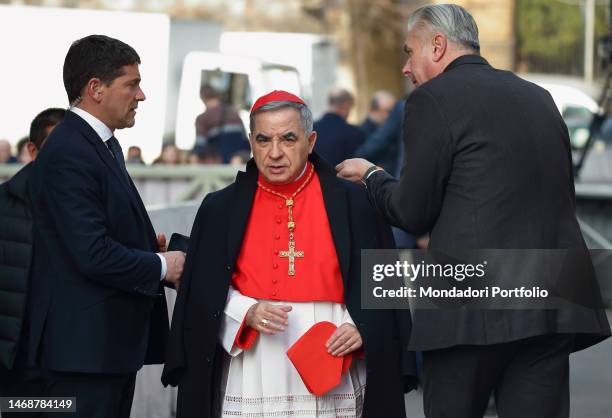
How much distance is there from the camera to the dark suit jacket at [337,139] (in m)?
12.2

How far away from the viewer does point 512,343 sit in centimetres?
459

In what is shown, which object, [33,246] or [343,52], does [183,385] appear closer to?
[33,246]

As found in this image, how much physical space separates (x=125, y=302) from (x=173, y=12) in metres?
33.9

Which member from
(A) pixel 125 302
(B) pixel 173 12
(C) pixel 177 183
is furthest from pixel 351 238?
(B) pixel 173 12

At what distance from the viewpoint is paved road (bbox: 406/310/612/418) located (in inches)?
319

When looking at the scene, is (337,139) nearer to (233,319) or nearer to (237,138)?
(237,138)

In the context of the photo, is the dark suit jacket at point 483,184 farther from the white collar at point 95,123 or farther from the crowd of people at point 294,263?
the white collar at point 95,123

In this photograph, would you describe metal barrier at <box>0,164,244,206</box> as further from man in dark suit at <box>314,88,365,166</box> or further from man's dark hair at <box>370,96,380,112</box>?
man's dark hair at <box>370,96,380,112</box>

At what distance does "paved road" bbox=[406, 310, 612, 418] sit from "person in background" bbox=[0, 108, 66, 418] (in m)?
3.36

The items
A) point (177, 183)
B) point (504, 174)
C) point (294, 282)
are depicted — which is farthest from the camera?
point (177, 183)

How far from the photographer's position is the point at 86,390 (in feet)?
16.3

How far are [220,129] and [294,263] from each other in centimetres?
1254
